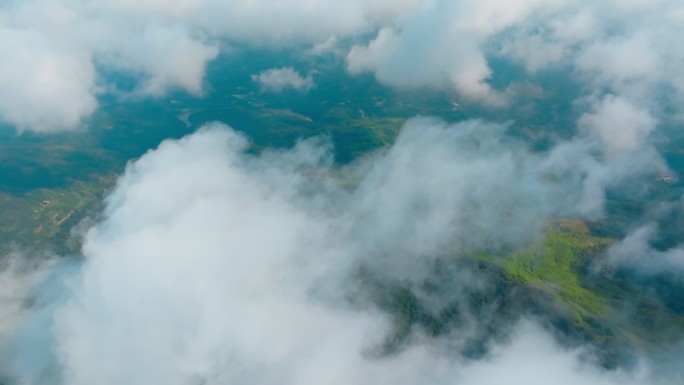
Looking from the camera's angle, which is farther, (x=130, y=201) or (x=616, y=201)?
(x=616, y=201)

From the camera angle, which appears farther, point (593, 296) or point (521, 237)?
point (521, 237)

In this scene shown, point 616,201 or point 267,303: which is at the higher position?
point 616,201

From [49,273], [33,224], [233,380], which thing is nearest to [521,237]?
[233,380]

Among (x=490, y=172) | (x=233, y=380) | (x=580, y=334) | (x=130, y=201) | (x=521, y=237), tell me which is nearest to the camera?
(x=233, y=380)

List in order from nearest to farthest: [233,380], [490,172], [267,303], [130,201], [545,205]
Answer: [233,380] < [267,303] < [130,201] < [545,205] < [490,172]

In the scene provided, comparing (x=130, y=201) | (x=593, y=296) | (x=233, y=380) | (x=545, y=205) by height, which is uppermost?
(x=545, y=205)

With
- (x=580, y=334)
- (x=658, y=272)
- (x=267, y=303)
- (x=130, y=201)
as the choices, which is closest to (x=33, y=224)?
(x=130, y=201)

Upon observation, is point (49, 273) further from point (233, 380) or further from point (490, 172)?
point (490, 172)

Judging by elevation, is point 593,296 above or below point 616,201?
below

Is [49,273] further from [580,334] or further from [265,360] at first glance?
[580,334]
